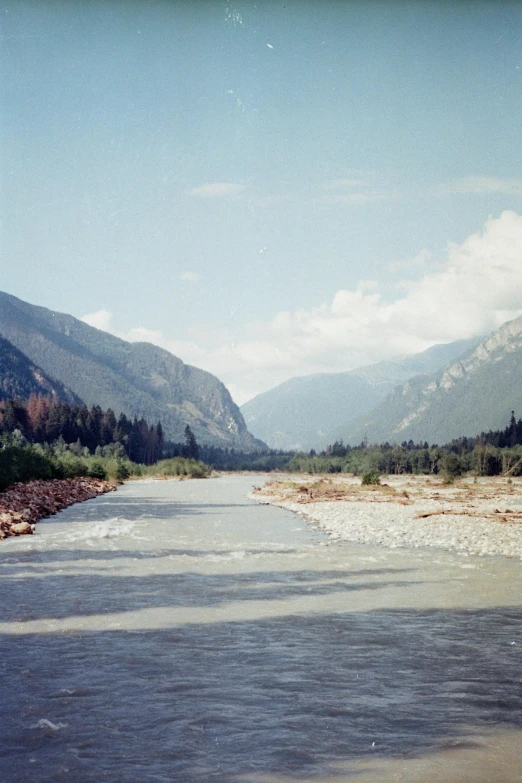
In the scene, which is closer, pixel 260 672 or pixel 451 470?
pixel 260 672

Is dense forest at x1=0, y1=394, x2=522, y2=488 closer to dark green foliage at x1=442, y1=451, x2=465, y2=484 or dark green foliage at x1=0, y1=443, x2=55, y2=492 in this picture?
dark green foliage at x1=442, y1=451, x2=465, y2=484

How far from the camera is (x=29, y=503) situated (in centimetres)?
3472

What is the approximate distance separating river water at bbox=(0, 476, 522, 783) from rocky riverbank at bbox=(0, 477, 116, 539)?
8.54m

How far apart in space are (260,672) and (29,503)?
28060 mm

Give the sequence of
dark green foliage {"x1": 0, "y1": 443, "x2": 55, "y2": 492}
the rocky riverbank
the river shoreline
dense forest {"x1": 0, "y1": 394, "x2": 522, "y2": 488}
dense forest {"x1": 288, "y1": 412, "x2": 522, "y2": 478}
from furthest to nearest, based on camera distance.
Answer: dense forest {"x1": 288, "y1": 412, "x2": 522, "y2": 478} → dense forest {"x1": 0, "y1": 394, "x2": 522, "y2": 488} → dark green foliage {"x1": 0, "y1": 443, "x2": 55, "y2": 492} → the rocky riverbank → the river shoreline

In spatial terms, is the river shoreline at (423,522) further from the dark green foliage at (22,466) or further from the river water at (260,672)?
the dark green foliage at (22,466)

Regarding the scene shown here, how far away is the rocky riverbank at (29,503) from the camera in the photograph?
2611 cm

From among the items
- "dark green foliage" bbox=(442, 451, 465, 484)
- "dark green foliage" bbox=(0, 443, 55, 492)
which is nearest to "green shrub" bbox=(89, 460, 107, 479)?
"dark green foliage" bbox=(0, 443, 55, 492)

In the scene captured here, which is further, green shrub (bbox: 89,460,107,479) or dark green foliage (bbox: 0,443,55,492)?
green shrub (bbox: 89,460,107,479)

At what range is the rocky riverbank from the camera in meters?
26.1

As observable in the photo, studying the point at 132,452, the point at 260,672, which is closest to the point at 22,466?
the point at 260,672

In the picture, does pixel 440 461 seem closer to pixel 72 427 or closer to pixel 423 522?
pixel 72 427

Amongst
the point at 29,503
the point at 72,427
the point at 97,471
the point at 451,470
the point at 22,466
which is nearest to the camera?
the point at 29,503

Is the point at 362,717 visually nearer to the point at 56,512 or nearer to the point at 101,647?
the point at 101,647
